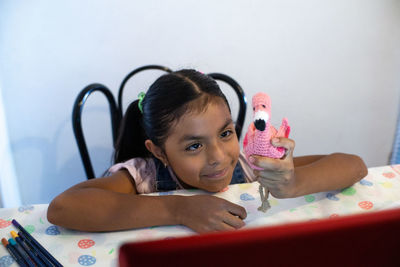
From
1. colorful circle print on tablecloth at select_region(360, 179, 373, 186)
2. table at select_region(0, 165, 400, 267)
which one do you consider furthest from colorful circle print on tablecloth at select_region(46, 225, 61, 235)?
colorful circle print on tablecloth at select_region(360, 179, 373, 186)

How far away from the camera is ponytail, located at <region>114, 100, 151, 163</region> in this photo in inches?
33.8

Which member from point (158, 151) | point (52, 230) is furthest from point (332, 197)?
point (52, 230)

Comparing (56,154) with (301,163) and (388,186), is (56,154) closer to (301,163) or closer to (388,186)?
(301,163)

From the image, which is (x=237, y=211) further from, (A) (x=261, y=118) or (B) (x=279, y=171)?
(A) (x=261, y=118)

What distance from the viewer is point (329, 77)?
4.80ft

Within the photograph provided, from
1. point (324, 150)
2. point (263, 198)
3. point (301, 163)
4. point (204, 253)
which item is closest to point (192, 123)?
point (263, 198)

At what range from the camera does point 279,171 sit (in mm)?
482

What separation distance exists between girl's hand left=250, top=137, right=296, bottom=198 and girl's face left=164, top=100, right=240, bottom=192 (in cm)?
14

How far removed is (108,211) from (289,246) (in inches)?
17.5

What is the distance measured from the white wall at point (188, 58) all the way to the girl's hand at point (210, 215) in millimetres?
843

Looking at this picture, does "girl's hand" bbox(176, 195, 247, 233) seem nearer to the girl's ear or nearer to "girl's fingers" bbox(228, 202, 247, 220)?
"girl's fingers" bbox(228, 202, 247, 220)

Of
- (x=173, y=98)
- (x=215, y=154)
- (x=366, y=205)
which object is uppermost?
(x=173, y=98)

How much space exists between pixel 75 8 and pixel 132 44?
9.4 inches

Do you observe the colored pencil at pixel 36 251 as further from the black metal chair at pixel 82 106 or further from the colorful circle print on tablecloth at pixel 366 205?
the colorful circle print on tablecloth at pixel 366 205
